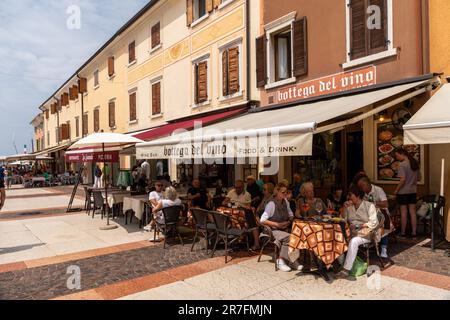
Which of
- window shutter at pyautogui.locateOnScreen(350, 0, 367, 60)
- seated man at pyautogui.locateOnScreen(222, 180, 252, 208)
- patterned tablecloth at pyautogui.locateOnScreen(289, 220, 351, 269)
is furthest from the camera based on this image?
window shutter at pyautogui.locateOnScreen(350, 0, 367, 60)

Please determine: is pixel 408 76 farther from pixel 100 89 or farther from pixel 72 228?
pixel 100 89

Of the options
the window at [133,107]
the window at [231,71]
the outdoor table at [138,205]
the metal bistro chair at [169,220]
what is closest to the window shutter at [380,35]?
the window at [231,71]

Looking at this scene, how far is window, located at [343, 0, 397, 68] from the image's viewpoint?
25.1 feet

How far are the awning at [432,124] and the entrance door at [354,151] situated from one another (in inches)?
114

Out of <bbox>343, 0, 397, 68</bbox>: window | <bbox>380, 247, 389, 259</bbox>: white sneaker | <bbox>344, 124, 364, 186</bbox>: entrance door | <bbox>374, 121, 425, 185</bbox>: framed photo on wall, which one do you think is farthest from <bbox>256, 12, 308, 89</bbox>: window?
<bbox>380, 247, 389, 259</bbox>: white sneaker

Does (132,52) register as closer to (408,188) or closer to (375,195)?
(408,188)

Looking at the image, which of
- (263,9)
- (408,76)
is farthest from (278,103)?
(408,76)

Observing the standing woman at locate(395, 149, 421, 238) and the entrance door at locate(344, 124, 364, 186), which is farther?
the entrance door at locate(344, 124, 364, 186)

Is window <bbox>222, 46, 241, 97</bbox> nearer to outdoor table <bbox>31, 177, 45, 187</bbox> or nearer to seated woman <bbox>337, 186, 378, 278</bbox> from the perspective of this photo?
seated woman <bbox>337, 186, 378, 278</bbox>

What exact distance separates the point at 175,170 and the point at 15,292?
11.0 m

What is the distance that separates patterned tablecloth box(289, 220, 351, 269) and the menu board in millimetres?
3659

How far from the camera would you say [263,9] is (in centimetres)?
1094

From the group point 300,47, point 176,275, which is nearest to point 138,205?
point 176,275

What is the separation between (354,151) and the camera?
31.0ft
